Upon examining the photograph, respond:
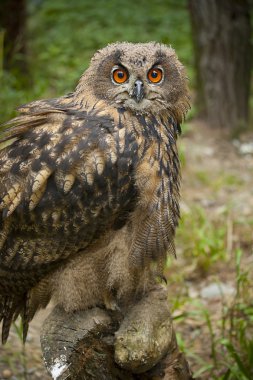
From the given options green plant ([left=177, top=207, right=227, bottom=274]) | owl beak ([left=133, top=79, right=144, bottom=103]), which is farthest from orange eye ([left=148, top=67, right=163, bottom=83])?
green plant ([left=177, top=207, right=227, bottom=274])

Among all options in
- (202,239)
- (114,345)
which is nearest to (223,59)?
(202,239)

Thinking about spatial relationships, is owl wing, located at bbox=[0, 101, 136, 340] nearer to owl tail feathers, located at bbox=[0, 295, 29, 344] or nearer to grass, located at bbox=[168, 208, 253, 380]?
owl tail feathers, located at bbox=[0, 295, 29, 344]

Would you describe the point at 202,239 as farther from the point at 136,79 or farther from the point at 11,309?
the point at 136,79

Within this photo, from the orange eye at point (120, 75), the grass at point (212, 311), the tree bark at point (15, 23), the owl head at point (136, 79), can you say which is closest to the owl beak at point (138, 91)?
the owl head at point (136, 79)

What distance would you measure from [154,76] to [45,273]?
1.11 meters

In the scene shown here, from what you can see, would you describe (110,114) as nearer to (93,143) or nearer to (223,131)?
(93,143)

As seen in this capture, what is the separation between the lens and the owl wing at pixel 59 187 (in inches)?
116

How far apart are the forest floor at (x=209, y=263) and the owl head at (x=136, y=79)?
4.38ft

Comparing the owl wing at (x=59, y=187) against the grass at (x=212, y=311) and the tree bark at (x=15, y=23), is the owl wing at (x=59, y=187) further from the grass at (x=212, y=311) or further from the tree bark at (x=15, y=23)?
the tree bark at (x=15, y=23)

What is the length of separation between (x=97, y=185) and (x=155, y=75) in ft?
2.11

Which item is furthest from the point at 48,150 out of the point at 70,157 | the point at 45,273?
the point at 45,273

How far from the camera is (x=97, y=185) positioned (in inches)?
116

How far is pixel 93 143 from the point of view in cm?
296

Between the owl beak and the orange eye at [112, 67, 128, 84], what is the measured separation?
10cm
